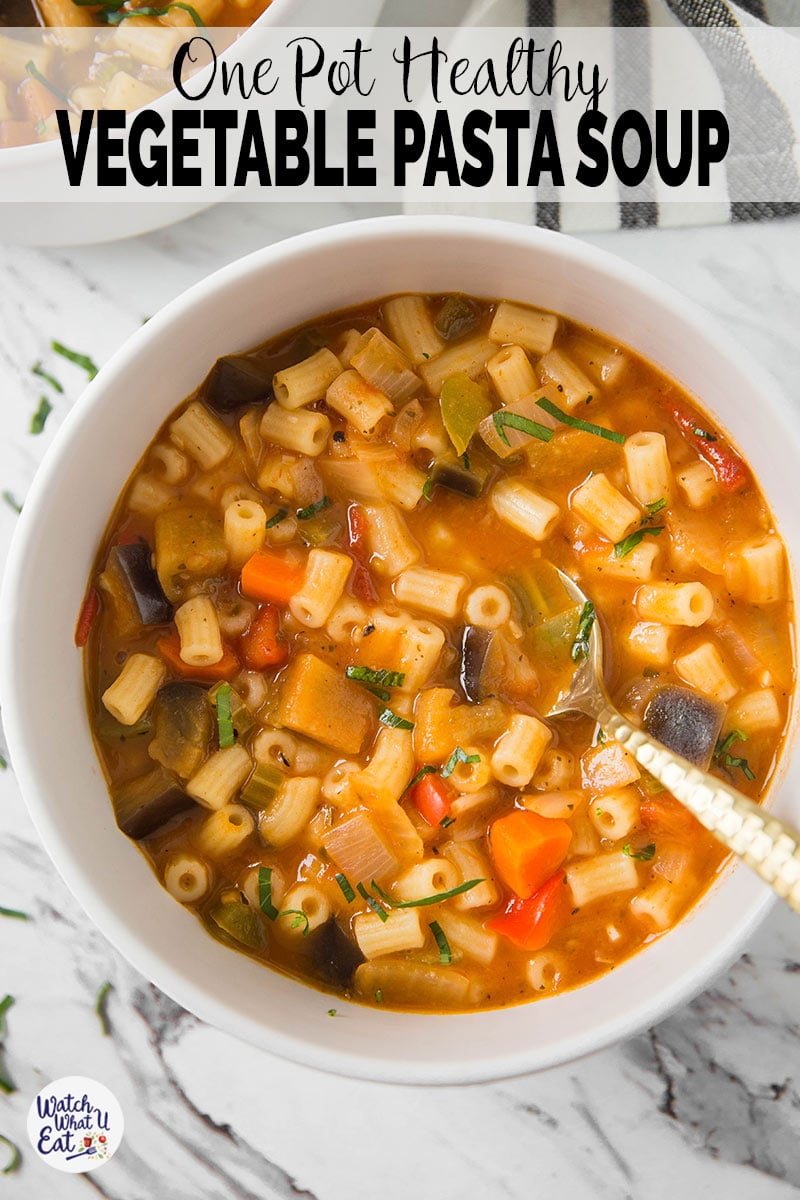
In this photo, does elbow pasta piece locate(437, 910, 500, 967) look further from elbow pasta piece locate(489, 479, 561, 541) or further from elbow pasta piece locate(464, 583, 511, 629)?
elbow pasta piece locate(489, 479, 561, 541)

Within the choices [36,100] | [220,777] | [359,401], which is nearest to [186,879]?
[220,777]

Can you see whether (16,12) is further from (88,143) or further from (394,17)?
(394,17)

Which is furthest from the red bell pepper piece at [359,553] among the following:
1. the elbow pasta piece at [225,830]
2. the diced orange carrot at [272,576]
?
the elbow pasta piece at [225,830]

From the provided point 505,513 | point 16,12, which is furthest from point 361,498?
point 16,12

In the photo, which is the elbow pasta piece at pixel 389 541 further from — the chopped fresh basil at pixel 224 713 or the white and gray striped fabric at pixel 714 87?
the white and gray striped fabric at pixel 714 87

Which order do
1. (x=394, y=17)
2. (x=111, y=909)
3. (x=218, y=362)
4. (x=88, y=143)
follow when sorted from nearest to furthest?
(x=111, y=909), (x=218, y=362), (x=88, y=143), (x=394, y=17)

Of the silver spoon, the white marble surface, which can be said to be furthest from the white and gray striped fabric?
the silver spoon

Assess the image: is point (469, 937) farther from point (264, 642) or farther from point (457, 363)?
point (457, 363)
